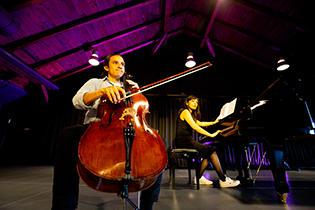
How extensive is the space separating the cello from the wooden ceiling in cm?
336

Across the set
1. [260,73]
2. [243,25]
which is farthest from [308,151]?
[243,25]

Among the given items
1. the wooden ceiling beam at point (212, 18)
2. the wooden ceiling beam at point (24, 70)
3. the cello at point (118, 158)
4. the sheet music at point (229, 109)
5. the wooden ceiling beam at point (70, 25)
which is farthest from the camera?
the wooden ceiling beam at point (212, 18)

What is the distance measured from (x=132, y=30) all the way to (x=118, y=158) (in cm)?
447

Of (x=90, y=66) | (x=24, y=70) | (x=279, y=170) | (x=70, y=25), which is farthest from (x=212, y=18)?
(x=24, y=70)

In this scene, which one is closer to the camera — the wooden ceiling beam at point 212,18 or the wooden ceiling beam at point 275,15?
the wooden ceiling beam at point 275,15

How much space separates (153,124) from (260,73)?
413cm

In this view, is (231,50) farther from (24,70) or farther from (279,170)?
(24,70)

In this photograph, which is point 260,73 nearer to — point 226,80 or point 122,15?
point 226,80

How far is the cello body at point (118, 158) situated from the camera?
605mm

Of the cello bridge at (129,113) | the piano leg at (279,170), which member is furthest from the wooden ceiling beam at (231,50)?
the cello bridge at (129,113)

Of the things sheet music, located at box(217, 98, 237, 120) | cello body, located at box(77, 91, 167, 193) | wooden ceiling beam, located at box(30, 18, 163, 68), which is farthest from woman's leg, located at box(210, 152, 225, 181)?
wooden ceiling beam, located at box(30, 18, 163, 68)

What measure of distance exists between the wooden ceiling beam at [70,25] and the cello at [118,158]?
3562 mm

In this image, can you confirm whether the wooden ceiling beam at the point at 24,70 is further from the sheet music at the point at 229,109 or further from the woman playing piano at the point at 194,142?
the sheet music at the point at 229,109

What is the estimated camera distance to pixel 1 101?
15.0ft
